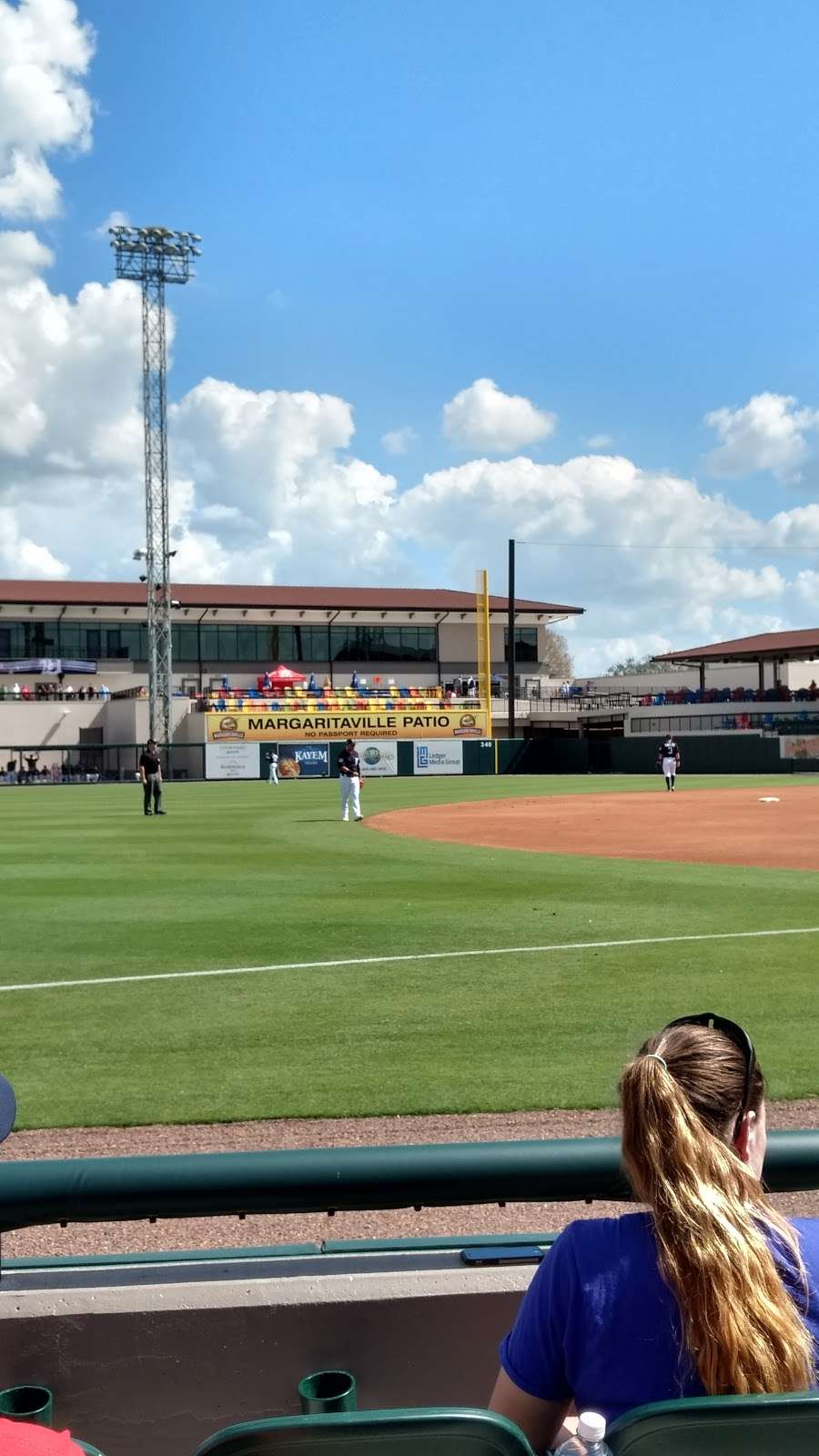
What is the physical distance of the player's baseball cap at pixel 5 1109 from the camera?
264cm

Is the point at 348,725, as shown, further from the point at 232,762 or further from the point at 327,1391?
the point at 327,1391

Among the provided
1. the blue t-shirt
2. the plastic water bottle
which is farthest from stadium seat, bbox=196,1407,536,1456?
the blue t-shirt

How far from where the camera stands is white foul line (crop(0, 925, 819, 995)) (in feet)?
34.6

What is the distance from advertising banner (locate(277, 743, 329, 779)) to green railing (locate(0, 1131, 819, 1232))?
2354 inches

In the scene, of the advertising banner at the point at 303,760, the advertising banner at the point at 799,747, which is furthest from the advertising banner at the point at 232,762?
the advertising banner at the point at 799,747

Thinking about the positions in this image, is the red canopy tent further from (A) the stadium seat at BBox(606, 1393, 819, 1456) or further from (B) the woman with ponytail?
(A) the stadium seat at BBox(606, 1393, 819, 1456)

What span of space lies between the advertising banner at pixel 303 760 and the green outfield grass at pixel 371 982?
134 ft

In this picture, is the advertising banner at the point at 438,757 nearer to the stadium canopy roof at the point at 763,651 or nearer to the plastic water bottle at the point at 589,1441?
the stadium canopy roof at the point at 763,651

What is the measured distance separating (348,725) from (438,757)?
818 centimetres

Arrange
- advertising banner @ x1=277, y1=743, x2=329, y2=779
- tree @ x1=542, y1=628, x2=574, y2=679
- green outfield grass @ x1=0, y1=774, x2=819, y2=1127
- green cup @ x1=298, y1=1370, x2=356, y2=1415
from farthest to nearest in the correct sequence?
tree @ x1=542, y1=628, x2=574, y2=679
advertising banner @ x1=277, y1=743, x2=329, y2=779
green outfield grass @ x1=0, y1=774, x2=819, y2=1127
green cup @ x1=298, y1=1370, x2=356, y2=1415

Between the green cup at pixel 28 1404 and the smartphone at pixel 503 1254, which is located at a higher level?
the smartphone at pixel 503 1254

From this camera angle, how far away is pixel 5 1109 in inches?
105

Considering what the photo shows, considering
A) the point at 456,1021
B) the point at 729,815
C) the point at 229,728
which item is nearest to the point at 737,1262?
the point at 456,1021

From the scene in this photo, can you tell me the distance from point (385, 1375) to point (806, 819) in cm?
2721
